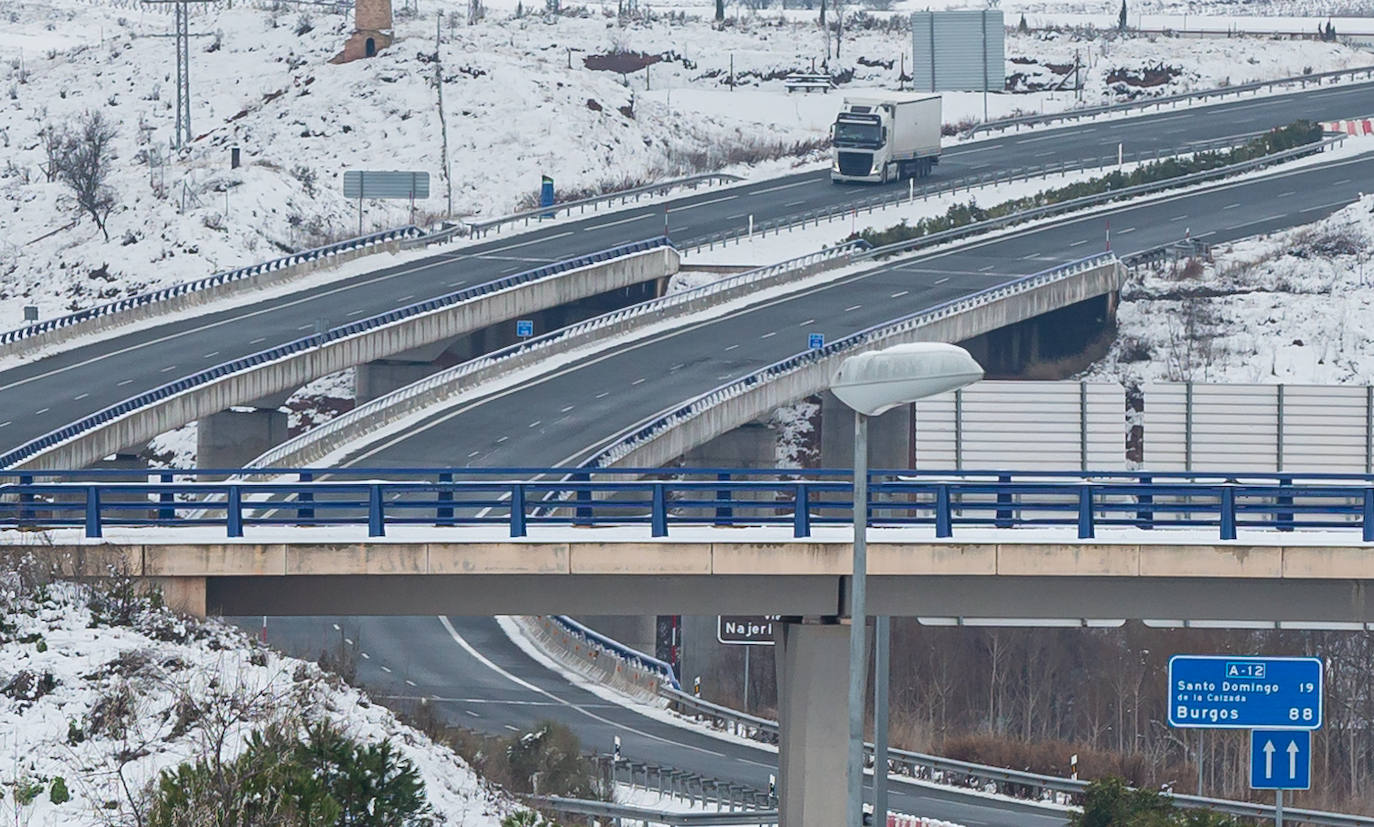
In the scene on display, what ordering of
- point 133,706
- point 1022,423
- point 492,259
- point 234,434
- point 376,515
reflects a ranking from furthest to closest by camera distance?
point 492,259 → point 234,434 → point 1022,423 → point 376,515 → point 133,706

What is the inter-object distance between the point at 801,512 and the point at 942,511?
1953 millimetres

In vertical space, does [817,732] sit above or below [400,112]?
below

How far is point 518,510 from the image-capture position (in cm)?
2819

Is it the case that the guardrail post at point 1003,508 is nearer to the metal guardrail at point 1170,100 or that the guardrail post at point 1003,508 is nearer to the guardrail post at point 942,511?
the guardrail post at point 942,511

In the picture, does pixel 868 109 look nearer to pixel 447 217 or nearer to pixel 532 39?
pixel 447 217

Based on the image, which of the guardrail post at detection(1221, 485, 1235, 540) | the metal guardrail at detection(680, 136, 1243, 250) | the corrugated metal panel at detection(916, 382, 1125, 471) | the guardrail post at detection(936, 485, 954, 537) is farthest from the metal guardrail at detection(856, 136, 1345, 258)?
the guardrail post at detection(936, 485, 954, 537)

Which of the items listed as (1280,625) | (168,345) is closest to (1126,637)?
(168,345)

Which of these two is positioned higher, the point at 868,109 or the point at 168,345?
the point at 868,109

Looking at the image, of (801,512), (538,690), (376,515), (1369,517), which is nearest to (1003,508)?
(801,512)

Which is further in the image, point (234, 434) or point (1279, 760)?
point (234, 434)

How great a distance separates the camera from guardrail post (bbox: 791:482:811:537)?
28094 millimetres

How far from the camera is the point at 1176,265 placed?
81.1 metres

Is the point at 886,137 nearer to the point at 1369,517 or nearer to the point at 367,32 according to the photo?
the point at 367,32

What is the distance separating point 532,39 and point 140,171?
38532mm
